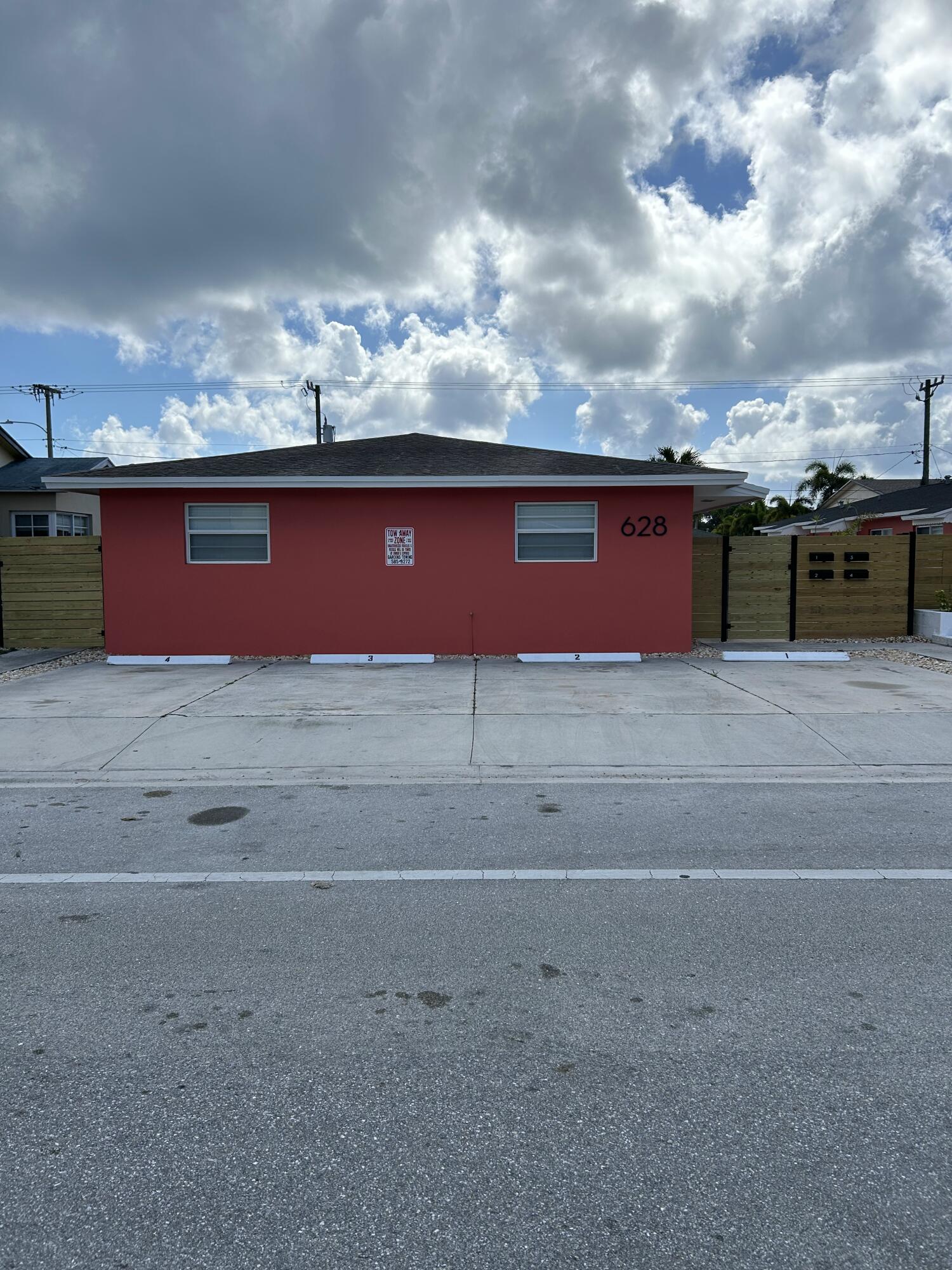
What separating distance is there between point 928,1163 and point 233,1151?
2.12 metres

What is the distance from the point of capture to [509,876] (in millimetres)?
5023

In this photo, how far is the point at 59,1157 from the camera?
269cm

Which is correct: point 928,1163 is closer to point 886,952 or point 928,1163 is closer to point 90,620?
point 886,952

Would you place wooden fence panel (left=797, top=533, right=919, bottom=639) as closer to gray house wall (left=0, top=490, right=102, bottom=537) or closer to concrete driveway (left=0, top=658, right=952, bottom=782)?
concrete driveway (left=0, top=658, right=952, bottom=782)

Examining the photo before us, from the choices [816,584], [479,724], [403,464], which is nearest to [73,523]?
[403,464]

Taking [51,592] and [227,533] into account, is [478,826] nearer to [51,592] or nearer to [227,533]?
[227,533]

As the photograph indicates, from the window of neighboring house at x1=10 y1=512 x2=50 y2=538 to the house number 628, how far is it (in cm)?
2251

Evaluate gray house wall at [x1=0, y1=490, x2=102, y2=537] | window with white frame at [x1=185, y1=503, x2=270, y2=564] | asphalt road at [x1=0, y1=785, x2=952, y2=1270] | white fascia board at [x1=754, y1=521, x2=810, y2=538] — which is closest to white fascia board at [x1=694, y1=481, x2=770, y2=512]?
window with white frame at [x1=185, y1=503, x2=270, y2=564]

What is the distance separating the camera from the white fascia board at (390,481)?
13555 millimetres

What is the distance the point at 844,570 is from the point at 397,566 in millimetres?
8420

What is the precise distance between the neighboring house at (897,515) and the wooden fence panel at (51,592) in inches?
733

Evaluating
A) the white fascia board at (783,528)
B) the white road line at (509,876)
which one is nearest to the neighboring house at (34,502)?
the white road line at (509,876)

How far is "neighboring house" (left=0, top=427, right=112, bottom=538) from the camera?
28689 mm

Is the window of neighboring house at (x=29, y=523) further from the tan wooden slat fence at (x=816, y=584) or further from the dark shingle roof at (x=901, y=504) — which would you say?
the dark shingle roof at (x=901, y=504)
